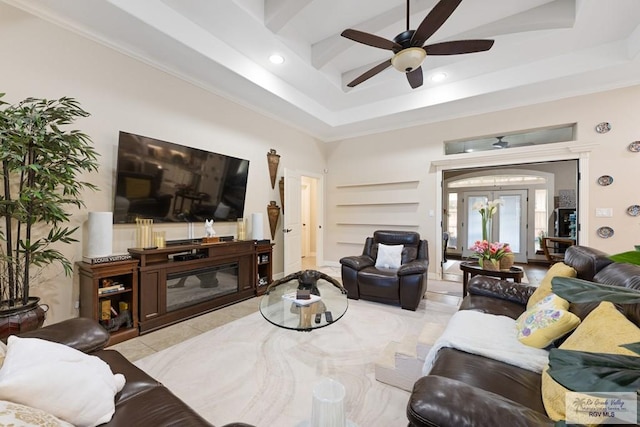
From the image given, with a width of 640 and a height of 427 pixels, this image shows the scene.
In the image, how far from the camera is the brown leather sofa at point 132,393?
1.07 metres

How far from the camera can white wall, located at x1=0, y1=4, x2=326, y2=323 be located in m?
2.47

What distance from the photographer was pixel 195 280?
338 centimetres

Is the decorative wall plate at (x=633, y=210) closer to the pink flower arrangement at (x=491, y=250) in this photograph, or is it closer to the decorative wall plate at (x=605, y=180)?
the decorative wall plate at (x=605, y=180)

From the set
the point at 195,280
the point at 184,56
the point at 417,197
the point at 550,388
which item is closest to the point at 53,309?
the point at 195,280

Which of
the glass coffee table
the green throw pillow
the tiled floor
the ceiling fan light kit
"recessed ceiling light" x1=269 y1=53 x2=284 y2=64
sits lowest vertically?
the tiled floor

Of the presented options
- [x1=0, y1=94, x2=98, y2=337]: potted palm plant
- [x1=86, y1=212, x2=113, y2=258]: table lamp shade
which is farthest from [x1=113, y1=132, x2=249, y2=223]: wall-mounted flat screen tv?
[x1=0, y1=94, x2=98, y2=337]: potted palm plant

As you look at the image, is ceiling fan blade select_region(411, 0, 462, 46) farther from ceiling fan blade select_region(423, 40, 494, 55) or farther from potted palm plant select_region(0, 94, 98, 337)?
potted palm plant select_region(0, 94, 98, 337)

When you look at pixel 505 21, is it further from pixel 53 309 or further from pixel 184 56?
pixel 53 309

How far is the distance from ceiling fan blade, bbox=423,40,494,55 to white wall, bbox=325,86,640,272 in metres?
2.68

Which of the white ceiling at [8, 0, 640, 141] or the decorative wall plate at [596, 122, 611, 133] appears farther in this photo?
the decorative wall plate at [596, 122, 611, 133]

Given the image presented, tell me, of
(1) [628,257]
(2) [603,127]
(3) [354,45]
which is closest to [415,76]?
(3) [354,45]

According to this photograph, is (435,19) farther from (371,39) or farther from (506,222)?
(506,222)

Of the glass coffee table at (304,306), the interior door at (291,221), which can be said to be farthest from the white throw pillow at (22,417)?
the interior door at (291,221)

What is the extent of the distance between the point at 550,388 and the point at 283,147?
4.95m
